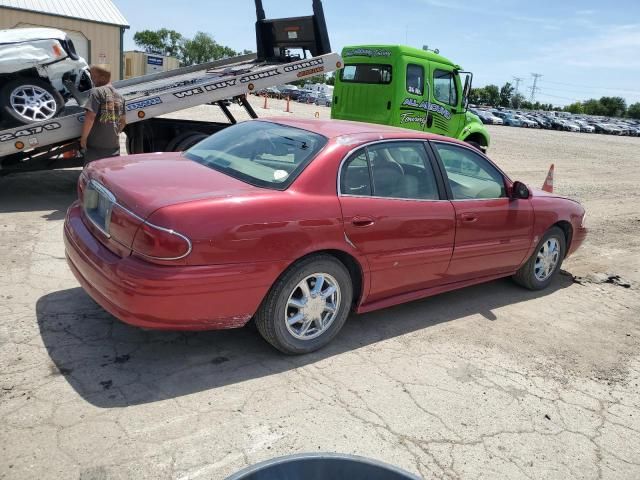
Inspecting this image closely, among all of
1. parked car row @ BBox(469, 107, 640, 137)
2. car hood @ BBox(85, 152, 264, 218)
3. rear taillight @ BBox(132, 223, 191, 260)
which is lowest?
rear taillight @ BBox(132, 223, 191, 260)

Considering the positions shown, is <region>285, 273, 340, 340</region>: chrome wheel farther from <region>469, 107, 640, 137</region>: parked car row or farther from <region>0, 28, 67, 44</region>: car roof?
<region>469, 107, 640, 137</region>: parked car row

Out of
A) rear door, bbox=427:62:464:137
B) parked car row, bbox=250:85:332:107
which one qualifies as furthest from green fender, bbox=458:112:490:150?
parked car row, bbox=250:85:332:107

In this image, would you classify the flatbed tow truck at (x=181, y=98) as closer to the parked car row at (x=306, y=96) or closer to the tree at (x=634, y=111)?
the parked car row at (x=306, y=96)

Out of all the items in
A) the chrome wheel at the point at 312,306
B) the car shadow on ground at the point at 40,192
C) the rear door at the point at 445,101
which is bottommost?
the car shadow on ground at the point at 40,192

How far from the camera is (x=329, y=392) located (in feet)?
10.7

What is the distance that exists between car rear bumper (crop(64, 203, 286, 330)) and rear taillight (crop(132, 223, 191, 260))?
0.07 meters

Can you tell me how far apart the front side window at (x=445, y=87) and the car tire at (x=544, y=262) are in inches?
227

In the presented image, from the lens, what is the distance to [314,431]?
288 cm

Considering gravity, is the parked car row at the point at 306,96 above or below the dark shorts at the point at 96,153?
above

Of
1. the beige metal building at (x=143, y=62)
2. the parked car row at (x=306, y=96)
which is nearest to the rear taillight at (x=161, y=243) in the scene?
the beige metal building at (x=143, y=62)

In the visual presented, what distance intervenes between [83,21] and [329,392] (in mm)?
25585

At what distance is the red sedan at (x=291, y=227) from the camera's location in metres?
3.04

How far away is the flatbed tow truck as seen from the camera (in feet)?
Answer: 21.9

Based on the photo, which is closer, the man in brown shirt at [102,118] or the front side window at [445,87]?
the man in brown shirt at [102,118]
